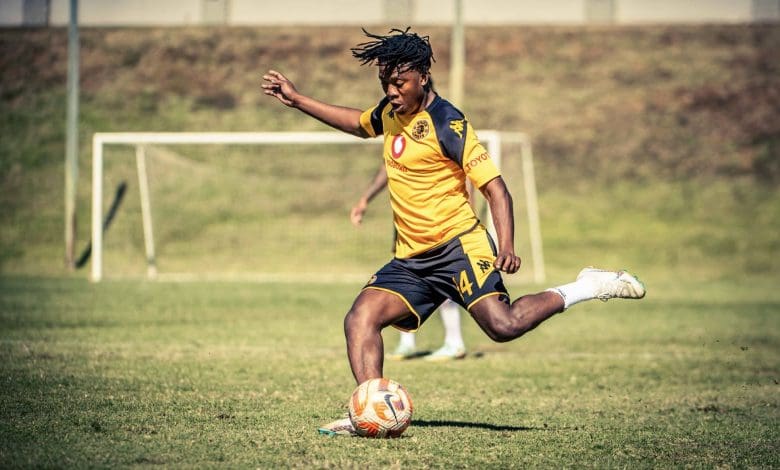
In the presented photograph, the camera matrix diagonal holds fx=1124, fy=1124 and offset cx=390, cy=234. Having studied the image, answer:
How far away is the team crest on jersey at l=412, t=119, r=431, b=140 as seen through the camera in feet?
22.1

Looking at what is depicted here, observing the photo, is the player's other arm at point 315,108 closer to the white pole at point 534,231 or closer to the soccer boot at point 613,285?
the soccer boot at point 613,285

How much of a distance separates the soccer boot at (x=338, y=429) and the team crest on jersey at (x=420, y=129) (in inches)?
68.7

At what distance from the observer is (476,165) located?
259 inches

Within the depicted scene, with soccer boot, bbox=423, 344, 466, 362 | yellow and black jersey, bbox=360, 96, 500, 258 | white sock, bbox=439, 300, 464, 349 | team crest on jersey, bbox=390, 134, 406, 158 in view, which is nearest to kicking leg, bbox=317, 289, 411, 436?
yellow and black jersey, bbox=360, 96, 500, 258

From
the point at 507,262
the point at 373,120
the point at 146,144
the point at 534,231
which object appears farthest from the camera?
the point at 534,231

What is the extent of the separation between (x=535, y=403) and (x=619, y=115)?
1069 inches

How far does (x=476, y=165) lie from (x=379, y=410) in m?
1.53

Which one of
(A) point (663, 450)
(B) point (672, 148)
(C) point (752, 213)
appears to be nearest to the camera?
(A) point (663, 450)

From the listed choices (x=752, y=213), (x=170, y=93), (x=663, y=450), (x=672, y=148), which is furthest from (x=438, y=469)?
(x=170, y=93)

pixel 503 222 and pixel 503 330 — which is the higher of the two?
pixel 503 222

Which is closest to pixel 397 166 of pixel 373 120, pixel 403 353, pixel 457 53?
pixel 373 120

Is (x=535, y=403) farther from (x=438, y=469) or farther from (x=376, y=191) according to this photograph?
(x=438, y=469)

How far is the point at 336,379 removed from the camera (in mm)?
9336

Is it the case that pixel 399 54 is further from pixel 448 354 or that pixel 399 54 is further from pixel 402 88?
pixel 448 354
